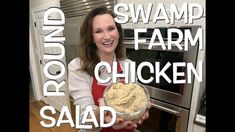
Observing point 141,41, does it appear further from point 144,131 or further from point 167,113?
point 144,131

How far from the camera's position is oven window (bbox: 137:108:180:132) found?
0.98m

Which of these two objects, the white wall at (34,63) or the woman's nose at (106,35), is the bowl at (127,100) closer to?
the woman's nose at (106,35)

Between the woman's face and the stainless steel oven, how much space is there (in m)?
0.32

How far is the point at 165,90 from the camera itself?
96cm

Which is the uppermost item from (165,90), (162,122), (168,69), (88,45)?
(88,45)

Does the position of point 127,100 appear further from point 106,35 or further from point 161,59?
point 161,59

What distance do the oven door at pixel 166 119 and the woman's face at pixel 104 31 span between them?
52 centimetres

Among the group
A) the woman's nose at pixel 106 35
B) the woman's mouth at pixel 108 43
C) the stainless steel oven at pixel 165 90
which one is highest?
the woman's nose at pixel 106 35

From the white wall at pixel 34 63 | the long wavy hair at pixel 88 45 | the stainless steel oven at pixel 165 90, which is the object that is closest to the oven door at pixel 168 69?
the stainless steel oven at pixel 165 90

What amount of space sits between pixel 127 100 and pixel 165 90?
457 mm

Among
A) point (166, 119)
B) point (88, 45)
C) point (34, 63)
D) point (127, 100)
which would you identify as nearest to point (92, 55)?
point (88, 45)

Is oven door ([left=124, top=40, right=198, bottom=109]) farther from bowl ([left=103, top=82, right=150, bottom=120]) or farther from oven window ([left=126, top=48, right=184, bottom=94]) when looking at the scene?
bowl ([left=103, top=82, right=150, bottom=120])

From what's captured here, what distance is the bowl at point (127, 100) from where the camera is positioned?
56 cm
